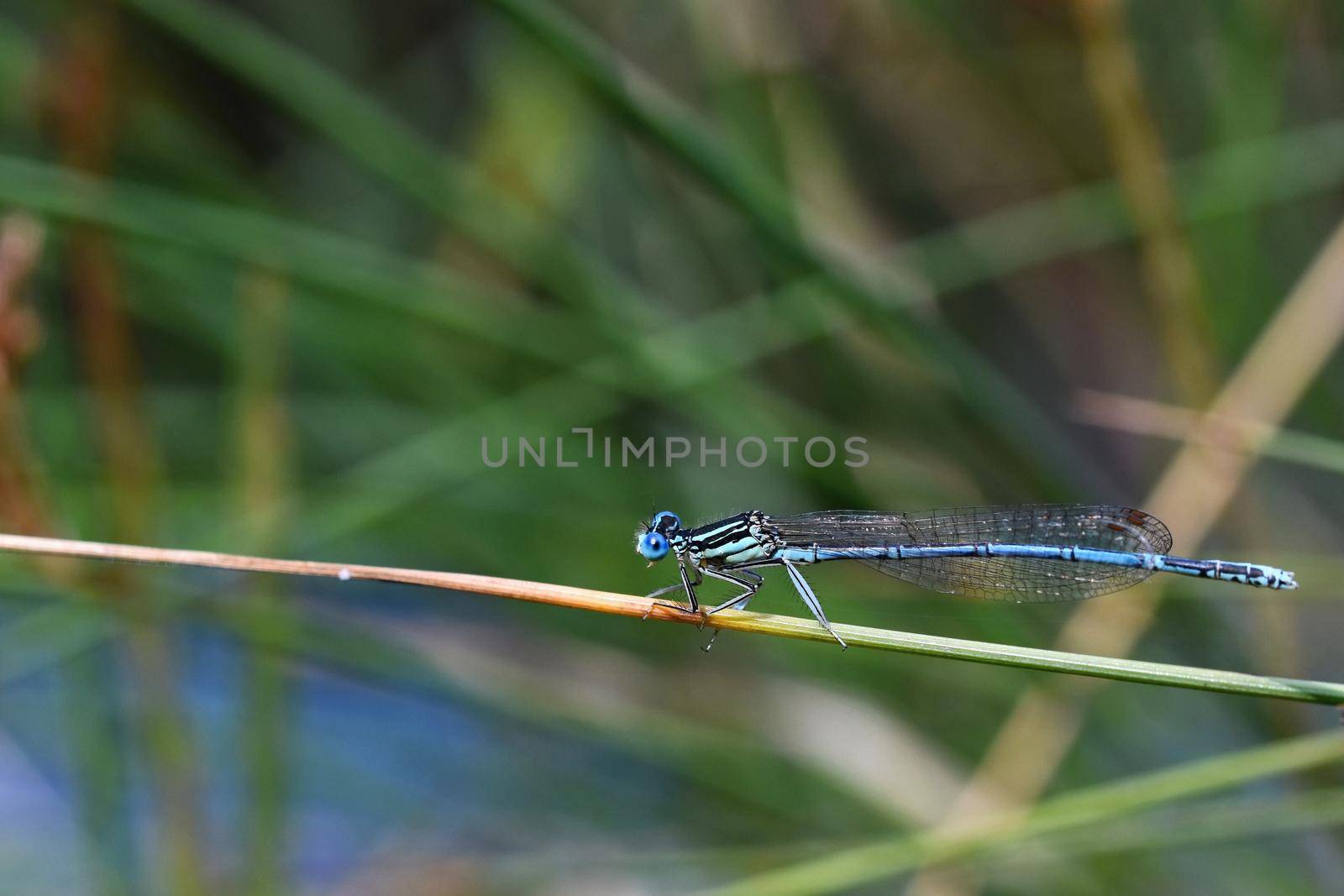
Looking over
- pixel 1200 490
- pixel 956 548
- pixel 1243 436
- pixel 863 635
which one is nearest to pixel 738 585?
pixel 956 548

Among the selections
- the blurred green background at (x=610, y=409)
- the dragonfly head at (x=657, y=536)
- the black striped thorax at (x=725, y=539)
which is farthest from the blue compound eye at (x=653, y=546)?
the blurred green background at (x=610, y=409)

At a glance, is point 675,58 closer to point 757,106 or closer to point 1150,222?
point 757,106

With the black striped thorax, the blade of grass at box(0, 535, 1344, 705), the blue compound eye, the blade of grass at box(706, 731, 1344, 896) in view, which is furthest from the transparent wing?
the blade of grass at box(0, 535, 1344, 705)

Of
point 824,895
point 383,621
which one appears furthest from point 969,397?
point 383,621

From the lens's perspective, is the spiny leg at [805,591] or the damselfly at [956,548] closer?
the spiny leg at [805,591]

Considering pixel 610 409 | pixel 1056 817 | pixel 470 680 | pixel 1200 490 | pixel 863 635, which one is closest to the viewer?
pixel 863 635

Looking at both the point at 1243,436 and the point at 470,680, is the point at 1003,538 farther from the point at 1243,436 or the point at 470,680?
the point at 470,680

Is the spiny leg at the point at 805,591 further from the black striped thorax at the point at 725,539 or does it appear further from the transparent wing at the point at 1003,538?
the transparent wing at the point at 1003,538
